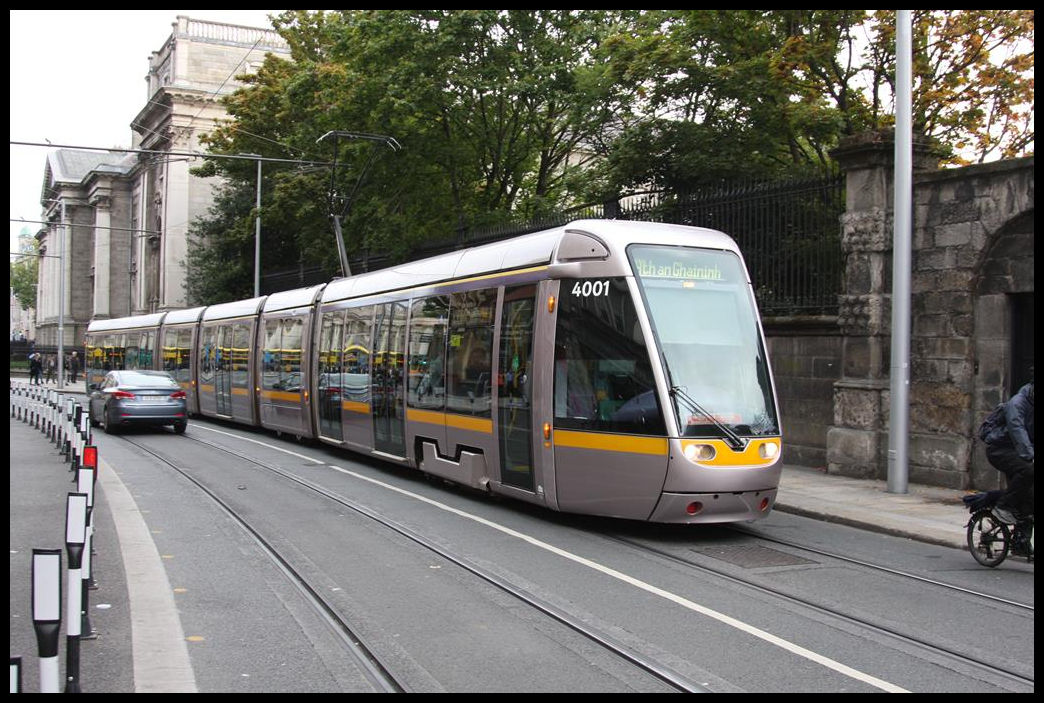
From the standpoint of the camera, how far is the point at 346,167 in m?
28.9

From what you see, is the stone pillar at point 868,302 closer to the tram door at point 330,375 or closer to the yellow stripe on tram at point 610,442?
the yellow stripe on tram at point 610,442

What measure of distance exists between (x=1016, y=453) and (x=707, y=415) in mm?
2622

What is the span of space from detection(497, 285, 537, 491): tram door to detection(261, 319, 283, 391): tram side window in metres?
10.3

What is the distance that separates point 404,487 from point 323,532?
142 inches

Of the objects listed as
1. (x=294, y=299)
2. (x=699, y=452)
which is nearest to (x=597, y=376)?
(x=699, y=452)

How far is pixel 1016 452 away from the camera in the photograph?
8.34m

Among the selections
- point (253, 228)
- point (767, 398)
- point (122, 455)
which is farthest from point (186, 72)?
point (767, 398)

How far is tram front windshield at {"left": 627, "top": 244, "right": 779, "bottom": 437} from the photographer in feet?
30.9

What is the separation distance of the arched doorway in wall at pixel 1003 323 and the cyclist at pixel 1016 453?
4.53m

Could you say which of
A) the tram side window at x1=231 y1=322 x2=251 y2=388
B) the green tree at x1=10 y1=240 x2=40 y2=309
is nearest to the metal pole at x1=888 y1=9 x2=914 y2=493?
the tram side window at x1=231 y1=322 x2=251 y2=388

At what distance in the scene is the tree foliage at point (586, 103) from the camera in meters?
19.6

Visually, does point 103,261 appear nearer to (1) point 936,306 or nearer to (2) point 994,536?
(1) point 936,306

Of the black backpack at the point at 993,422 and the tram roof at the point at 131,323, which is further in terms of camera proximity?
the tram roof at the point at 131,323

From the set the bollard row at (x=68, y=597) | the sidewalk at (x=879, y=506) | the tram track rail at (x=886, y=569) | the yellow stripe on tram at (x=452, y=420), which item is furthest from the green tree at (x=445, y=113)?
the bollard row at (x=68, y=597)
